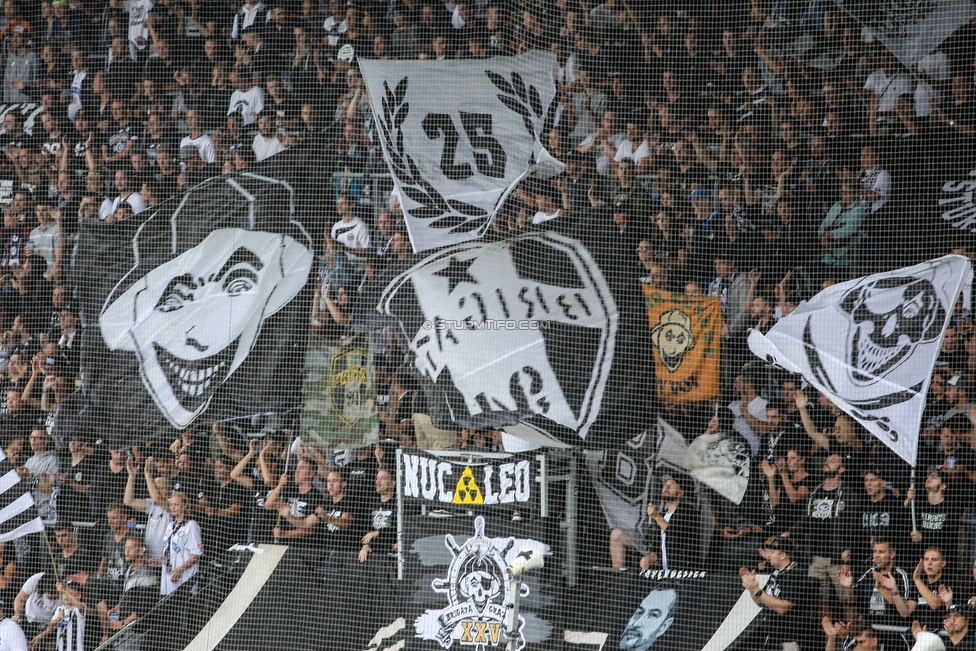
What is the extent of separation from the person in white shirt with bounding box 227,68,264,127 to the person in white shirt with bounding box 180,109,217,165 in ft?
0.75

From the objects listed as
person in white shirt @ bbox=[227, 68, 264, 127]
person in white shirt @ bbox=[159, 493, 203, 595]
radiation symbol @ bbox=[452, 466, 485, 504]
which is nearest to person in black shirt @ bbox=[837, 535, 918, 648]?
radiation symbol @ bbox=[452, 466, 485, 504]

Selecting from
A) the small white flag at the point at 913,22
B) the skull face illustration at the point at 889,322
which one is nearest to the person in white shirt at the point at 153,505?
the skull face illustration at the point at 889,322

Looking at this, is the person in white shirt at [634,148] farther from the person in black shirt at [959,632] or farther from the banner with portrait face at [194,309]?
the person in black shirt at [959,632]

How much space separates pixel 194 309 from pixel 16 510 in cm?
182

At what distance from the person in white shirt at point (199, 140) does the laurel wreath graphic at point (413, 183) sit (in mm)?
1507

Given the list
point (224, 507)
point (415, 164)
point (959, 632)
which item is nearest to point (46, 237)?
point (224, 507)

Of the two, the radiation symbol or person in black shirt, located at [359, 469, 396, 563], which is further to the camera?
person in black shirt, located at [359, 469, 396, 563]

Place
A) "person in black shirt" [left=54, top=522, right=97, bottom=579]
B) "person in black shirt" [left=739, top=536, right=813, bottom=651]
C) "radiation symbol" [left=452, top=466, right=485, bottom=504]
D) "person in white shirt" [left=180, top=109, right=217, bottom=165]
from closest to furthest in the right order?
"person in black shirt" [left=739, top=536, right=813, bottom=651] → "radiation symbol" [left=452, top=466, right=485, bottom=504] → "person in black shirt" [left=54, top=522, right=97, bottom=579] → "person in white shirt" [left=180, top=109, right=217, bottom=165]

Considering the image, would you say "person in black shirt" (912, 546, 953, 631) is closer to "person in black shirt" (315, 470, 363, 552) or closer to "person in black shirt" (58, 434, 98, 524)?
"person in black shirt" (315, 470, 363, 552)

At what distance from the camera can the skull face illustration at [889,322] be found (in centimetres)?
557

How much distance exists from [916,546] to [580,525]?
1.81m

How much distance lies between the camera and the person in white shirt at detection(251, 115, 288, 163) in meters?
7.12

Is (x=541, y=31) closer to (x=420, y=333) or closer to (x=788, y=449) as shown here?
(x=420, y=333)

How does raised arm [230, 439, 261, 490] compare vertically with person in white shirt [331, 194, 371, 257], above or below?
below
